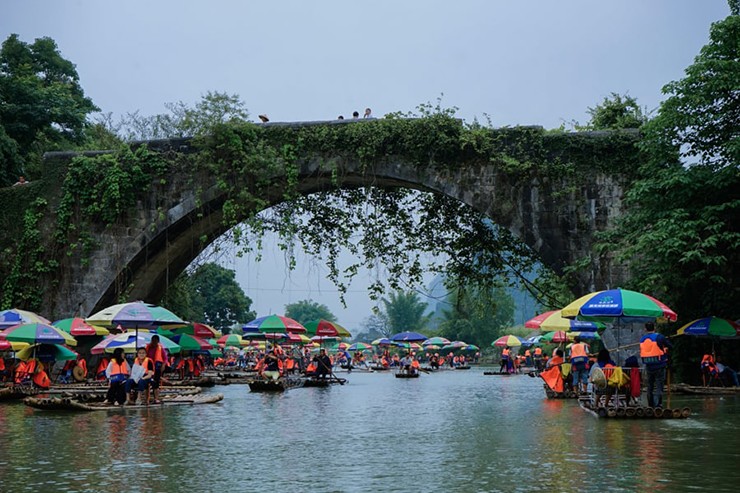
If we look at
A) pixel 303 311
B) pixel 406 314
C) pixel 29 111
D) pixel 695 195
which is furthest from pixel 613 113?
pixel 303 311

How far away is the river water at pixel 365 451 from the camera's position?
24.3 feet

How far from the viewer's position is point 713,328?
19.0 metres

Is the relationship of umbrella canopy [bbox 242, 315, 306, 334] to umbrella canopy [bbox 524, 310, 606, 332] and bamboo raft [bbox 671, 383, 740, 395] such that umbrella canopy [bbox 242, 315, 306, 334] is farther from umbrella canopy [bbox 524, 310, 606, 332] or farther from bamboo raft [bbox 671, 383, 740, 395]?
bamboo raft [bbox 671, 383, 740, 395]

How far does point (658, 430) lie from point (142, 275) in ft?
56.1

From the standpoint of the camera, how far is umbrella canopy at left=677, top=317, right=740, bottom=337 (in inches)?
746

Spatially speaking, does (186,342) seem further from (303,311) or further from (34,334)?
(303,311)

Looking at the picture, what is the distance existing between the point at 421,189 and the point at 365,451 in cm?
1457

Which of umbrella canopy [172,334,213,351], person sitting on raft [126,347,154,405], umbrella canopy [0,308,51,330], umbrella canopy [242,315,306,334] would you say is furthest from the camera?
umbrella canopy [172,334,213,351]

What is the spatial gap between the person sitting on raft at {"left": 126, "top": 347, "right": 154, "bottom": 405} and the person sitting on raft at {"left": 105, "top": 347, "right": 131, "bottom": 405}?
0.14 m

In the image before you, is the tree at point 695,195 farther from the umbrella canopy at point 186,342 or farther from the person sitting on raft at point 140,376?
the umbrella canopy at point 186,342

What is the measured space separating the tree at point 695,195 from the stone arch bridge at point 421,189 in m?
1.07

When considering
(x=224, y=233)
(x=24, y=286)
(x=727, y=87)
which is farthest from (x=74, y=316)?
(x=727, y=87)

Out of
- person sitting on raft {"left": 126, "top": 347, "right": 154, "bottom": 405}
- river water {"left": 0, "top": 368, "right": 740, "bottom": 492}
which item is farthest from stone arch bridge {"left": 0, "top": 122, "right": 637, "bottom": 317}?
person sitting on raft {"left": 126, "top": 347, "right": 154, "bottom": 405}

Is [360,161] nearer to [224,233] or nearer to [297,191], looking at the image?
[297,191]
